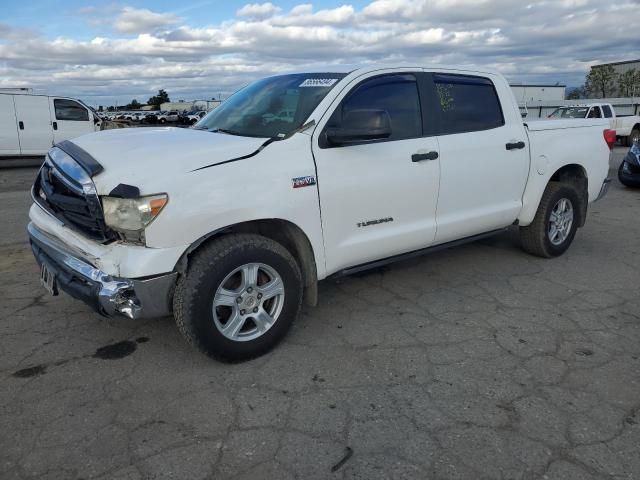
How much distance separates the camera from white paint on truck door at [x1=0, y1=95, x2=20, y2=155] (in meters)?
15.0

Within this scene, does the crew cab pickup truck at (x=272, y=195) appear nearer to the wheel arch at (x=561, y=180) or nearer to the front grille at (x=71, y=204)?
the front grille at (x=71, y=204)

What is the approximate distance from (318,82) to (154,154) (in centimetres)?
140

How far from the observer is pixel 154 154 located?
3.09 metres

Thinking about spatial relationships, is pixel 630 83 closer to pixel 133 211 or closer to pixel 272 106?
pixel 272 106

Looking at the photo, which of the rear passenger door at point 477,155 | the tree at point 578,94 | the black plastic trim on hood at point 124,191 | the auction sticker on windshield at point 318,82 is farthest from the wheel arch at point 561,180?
the tree at point 578,94

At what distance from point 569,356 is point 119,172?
2997 mm

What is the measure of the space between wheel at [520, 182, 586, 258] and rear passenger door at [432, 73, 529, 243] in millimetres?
452

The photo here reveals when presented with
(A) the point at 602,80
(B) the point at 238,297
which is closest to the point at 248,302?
(B) the point at 238,297

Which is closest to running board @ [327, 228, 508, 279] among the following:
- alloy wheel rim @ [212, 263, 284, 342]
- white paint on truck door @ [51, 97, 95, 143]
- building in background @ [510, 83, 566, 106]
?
alloy wheel rim @ [212, 263, 284, 342]

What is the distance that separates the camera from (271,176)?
324cm

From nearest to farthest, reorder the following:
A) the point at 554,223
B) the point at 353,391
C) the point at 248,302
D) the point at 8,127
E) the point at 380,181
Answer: the point at 353,391, the point at 248,302, the point at 380,181, the point at 554,223, the point at 8,127

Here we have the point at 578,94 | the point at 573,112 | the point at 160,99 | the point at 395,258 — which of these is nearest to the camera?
the point at 395,258

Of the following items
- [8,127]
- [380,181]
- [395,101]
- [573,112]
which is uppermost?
[8,127]

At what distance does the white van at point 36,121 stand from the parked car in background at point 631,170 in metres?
14.1
